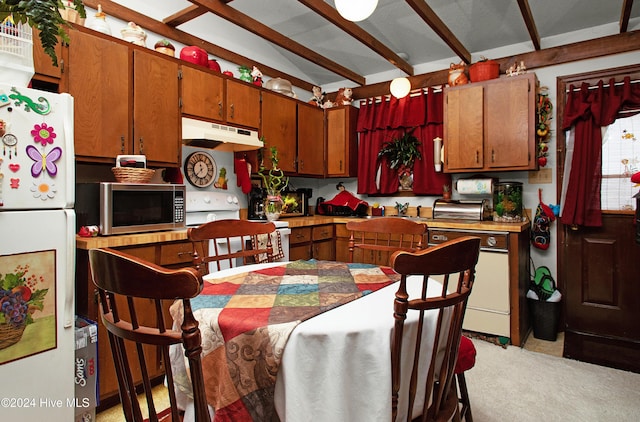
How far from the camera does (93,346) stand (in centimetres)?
184

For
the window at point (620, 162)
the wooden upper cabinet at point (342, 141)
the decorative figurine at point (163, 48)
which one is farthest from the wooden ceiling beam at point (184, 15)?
the window at point (620, 162)

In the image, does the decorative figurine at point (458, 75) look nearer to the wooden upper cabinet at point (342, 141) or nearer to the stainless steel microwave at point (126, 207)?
the wooden upper cabinet at point (342, 141)

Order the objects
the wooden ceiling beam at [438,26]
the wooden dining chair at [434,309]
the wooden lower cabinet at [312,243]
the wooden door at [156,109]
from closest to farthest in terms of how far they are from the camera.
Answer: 1. the wooden dining chair at [434,309]
2. the wooden door at [156,109]
3. the wooden ceiling beam at [438,26]
4. the wooden lower cabinet at [312,243]

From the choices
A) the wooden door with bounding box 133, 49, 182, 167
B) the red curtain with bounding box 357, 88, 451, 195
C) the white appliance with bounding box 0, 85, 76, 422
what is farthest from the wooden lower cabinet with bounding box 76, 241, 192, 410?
the red curtain with bounding box 357, 88, 451, 195

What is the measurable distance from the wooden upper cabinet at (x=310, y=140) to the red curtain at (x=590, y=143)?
7.73ft

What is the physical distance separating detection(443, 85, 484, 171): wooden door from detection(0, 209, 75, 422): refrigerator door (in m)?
3.00

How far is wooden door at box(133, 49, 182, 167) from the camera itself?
7.99ft

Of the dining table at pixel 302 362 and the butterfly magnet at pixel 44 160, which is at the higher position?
the butterfly magnet at pixel 44 160

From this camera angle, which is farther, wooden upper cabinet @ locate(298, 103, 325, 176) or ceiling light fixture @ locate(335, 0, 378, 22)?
wooden upper cabinet @ locate(298, 103, 325, 176)

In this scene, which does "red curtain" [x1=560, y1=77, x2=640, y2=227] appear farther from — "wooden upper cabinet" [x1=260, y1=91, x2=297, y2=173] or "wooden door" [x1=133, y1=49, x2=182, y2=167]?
"wooden door" [x1=133, y1=49, x2=182, y2=167]

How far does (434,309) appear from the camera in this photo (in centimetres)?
103

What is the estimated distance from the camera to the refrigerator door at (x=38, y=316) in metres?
1.46

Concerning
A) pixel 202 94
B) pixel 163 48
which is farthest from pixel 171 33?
pixel 202 94

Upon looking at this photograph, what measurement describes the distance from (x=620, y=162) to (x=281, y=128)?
2.92m
